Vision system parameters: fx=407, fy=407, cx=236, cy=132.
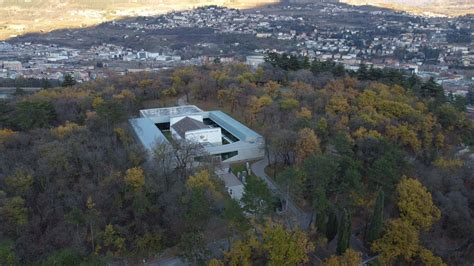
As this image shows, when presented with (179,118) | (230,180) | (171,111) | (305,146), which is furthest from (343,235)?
(171,111)

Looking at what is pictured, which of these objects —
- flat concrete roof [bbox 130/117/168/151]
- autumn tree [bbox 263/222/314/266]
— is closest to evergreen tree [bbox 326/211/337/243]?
autumn tree [bbox 263/222/314/266]

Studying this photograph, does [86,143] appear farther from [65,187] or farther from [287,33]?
[287,33]

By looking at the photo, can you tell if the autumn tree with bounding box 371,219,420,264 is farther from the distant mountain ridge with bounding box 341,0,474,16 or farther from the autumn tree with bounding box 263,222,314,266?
the distant mountain ridge with bounding box 341,0,474,16

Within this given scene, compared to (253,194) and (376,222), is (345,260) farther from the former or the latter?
(253,194)

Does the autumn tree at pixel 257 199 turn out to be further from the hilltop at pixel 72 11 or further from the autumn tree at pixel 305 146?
the hilltop at pixel 72 11

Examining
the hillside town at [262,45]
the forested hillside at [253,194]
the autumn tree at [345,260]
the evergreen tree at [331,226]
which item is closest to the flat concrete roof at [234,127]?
A: the forested hillside at [253,194]

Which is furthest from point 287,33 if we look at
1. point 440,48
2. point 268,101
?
point 268,101
